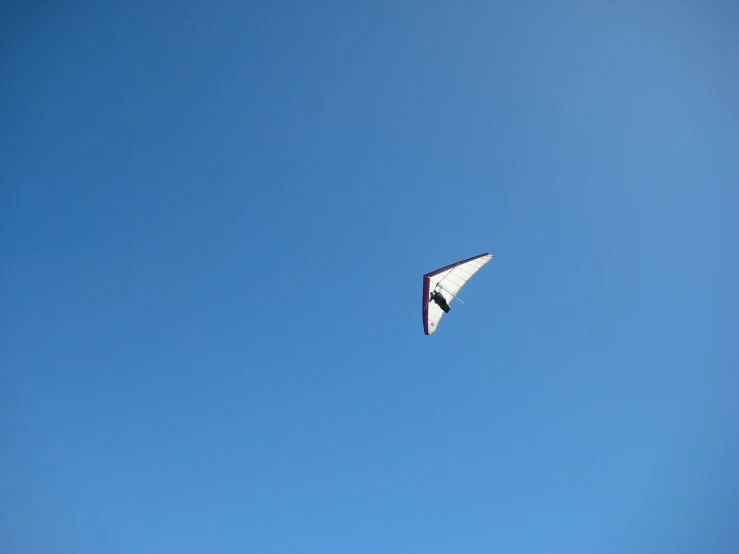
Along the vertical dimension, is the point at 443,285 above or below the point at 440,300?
above

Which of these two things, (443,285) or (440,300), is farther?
(443,285)

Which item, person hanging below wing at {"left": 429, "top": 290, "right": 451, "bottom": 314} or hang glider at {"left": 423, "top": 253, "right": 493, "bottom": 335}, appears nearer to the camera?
person hanging below wing at {"left": 429, "top": 290, "right": 451, "bottom": 314}

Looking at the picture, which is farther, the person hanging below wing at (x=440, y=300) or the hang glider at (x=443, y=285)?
the hang glider at (x=443, y=285)

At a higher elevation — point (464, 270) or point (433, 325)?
point (464, 270)
